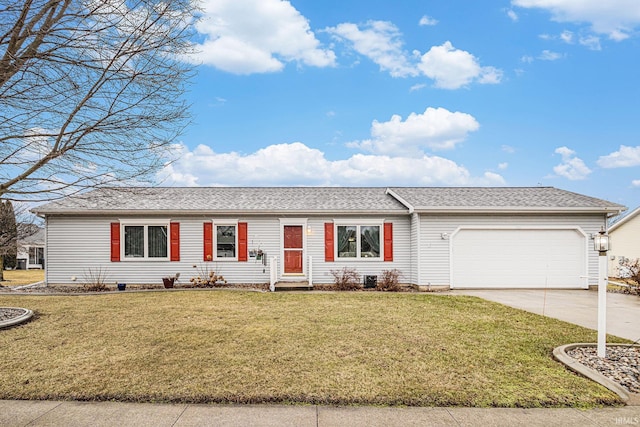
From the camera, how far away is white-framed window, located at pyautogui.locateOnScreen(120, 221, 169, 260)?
1471 centimetres

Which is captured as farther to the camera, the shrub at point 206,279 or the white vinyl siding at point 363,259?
the white vinyl siding at point 363,259

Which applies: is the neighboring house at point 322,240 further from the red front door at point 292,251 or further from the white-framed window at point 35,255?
the white-framed window at point 35,255

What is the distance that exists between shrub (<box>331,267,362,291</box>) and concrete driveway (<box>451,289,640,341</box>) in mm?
3333

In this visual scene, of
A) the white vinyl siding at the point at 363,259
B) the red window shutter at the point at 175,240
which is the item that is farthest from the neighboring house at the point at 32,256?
the white vinyl siding at the point at 363,259

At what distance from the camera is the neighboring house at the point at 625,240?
71.0 ft

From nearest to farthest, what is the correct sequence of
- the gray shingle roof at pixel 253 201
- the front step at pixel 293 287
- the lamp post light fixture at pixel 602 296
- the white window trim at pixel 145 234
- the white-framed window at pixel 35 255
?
the lamp post light fixture at pixel 602 296 → the front step at pixel 293 287 → the gray shingle roof at pixel 253 201 → the white window trim at pixel 145 234 → the white-framed window at pixel 35 255

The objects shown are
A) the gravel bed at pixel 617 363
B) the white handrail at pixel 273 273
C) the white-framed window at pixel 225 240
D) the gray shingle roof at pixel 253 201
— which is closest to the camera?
the gravel bed at pixel 617 363

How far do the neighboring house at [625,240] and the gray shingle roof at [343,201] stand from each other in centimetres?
888

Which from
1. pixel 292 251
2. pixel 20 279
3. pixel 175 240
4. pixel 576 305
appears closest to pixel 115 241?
pixel 175 240

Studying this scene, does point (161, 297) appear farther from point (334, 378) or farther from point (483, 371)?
point (483, 371)

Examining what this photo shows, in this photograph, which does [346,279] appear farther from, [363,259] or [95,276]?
[95,276]

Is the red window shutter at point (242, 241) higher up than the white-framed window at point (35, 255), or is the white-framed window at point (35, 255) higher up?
the red window shutter at point (242, 241)

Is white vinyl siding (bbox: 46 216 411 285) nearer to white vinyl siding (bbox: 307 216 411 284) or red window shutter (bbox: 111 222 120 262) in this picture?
white vinyl siding (bbox: 307 216 411 284)

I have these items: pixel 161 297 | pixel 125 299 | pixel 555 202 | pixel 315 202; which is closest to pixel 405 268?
pixel 315 202
